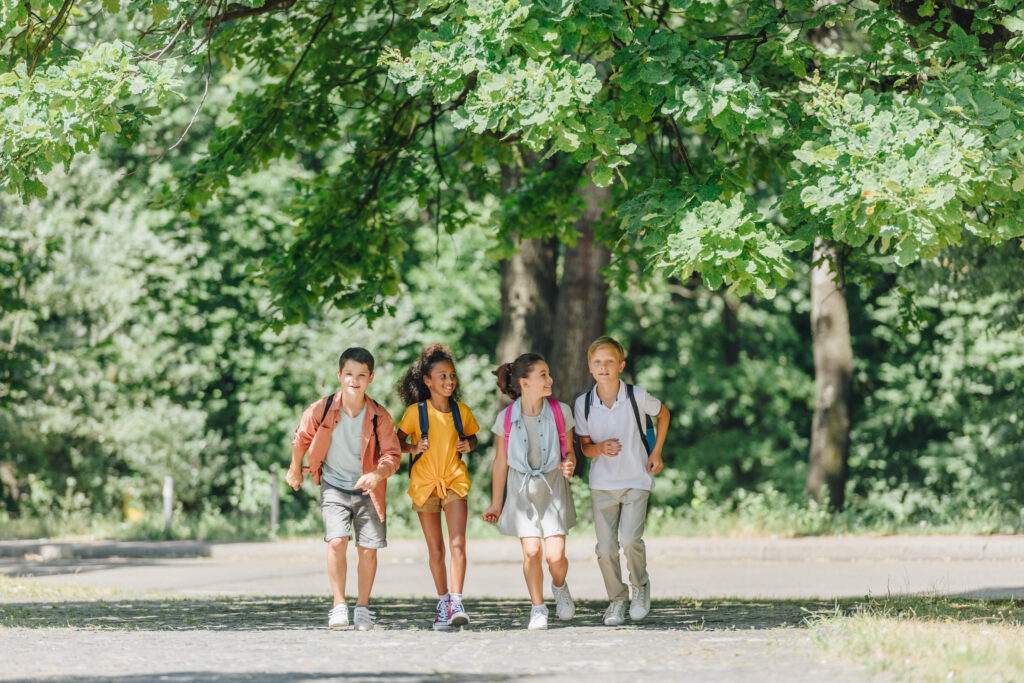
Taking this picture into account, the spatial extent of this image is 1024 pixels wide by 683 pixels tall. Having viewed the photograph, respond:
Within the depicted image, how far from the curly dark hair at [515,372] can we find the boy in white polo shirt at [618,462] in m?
0.40

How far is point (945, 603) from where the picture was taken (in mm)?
8758

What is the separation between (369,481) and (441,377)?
0.74 metres

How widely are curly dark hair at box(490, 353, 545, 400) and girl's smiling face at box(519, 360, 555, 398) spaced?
2 cm

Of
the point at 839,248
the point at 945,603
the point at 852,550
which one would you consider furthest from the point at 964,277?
the point at 945,603

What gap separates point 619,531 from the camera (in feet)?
26.5

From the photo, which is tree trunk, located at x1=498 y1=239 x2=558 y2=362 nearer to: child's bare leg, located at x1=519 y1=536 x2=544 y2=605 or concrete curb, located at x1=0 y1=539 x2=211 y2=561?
concrete curb, located at x1=0 y1=539 x2=211 y2=561

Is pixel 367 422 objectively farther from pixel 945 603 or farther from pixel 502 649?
pixel 945 603

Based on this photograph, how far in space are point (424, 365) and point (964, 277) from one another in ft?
29.3

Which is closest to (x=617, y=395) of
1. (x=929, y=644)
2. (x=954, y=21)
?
(x=929, y=644)

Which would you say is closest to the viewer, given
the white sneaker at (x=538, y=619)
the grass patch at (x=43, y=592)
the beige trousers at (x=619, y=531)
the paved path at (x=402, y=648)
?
the paved path at (x=402, y=648)

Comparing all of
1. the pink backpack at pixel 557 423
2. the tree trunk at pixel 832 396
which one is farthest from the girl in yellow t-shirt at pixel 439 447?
the tree trunk at pixel 832 396

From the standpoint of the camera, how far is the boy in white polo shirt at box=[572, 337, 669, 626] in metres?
7.98

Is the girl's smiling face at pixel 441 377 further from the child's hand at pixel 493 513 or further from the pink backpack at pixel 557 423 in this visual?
the child's hand at pixel 493 513

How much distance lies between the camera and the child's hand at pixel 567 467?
768 cm
